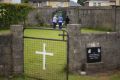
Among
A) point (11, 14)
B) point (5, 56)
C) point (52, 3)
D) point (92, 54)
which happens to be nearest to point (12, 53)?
point (5, 56)

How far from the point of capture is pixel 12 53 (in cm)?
1204

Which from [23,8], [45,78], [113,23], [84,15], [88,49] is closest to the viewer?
[45,78]

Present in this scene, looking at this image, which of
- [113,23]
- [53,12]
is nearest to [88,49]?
[113,23]

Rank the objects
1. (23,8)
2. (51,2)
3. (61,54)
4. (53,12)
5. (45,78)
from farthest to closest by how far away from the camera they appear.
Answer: (51,2), (53,12), (23,8), (61,54), (45,78)

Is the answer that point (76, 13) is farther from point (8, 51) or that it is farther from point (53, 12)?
point (8, 51)

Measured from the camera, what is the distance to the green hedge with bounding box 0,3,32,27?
95.2 feet

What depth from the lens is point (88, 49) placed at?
42.2ft

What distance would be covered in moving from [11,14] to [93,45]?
17501mm

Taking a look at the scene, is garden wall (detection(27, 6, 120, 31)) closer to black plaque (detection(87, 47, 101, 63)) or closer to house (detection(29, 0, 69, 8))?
black plaque (detection(87, 47, 101, 63))

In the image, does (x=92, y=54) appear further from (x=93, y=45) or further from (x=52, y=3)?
(x=52, y=3)

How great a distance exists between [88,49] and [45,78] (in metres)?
2.07

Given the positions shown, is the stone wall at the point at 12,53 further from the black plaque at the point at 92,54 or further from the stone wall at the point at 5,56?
the black plaque at the point at 92,54

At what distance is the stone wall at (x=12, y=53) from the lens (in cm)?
1195

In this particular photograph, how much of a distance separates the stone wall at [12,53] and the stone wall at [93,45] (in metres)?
1.77
